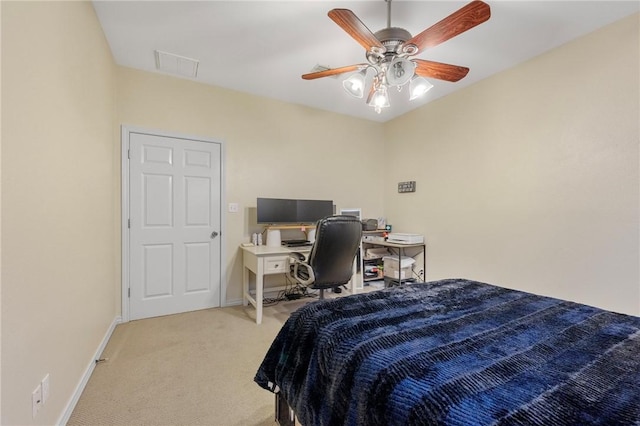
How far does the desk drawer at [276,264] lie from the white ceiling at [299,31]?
80.0 inches

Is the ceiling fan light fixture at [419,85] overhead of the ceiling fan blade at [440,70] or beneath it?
beneath

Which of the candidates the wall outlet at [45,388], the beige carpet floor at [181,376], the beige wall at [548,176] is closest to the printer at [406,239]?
the beige wall at [548,176]

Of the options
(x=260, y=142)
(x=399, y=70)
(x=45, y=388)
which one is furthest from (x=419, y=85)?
(x=45, y=388)

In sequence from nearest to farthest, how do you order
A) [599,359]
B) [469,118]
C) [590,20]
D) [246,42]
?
[599,359] → [590,20] → [246,42] → [469,118]

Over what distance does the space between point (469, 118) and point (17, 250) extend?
3.89 meters

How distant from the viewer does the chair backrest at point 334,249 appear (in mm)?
2445

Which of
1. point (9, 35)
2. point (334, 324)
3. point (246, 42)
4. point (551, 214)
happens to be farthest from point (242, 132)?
point (551, 214)

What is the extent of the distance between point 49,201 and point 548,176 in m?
3.68

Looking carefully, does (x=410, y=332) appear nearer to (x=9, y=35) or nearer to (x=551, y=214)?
(x=9, y=35)

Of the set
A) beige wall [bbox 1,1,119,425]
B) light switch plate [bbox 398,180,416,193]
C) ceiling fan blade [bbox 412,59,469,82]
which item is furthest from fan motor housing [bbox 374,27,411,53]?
light switch plate [bbox 398,180,416,193]

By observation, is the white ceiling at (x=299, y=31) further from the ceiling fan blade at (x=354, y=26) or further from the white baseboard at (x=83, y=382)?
the white baseboard at (x=83, y=382)

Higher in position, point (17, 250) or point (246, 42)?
point (246, 42)

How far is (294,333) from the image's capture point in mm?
1303

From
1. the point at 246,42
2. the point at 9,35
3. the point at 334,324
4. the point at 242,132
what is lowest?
the point at 334,324
